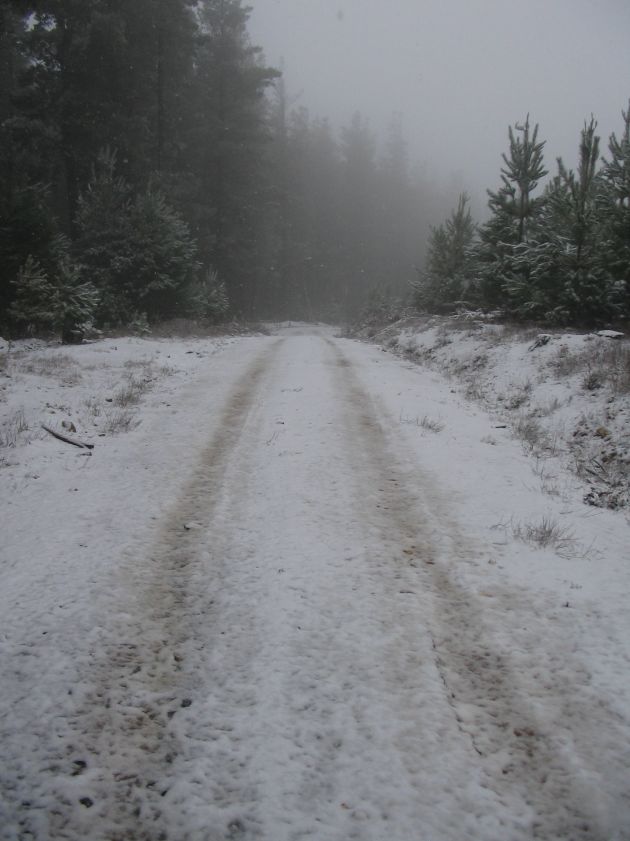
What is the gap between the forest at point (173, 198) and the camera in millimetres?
12500

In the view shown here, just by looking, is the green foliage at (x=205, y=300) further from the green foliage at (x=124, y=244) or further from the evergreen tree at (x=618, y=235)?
→ the evergreen tree at (x=618, y=235)

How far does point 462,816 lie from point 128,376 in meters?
9.74

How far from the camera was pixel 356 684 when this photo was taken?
2721mm

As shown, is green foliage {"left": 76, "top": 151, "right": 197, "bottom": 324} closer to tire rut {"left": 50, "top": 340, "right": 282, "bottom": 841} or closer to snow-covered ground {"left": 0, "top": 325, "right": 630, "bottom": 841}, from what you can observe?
snow-covered ground {"left": 0, "top": 325, "right": 630, "bottom": 841}

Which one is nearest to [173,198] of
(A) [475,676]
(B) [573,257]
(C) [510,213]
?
(C) [510,213]

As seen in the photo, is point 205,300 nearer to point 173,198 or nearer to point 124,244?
point 124,244

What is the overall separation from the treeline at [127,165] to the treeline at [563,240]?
12.3 meters

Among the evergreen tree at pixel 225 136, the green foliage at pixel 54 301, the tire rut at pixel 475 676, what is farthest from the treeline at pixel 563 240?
the evergreen tree at pixel 225 136

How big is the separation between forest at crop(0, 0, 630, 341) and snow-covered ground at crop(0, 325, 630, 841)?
812cm

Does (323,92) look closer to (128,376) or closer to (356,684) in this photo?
(128,376)

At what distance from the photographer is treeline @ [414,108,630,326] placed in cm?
1144

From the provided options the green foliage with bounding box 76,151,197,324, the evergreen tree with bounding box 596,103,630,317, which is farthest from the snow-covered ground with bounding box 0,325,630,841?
the green foliage with bounding box 76,151,197,324

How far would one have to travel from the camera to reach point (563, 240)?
12.1m

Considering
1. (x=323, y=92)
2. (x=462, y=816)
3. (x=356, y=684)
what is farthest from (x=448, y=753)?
(x=323, y=92)
